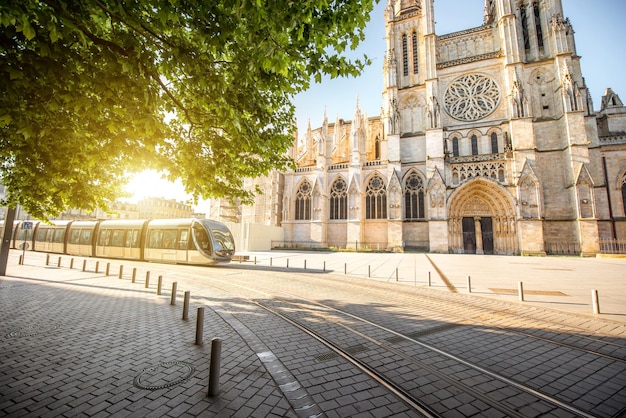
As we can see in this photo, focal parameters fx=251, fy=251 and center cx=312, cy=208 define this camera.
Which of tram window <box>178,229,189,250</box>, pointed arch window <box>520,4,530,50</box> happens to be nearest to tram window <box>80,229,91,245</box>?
tram window <box>178,229,189,250</box>

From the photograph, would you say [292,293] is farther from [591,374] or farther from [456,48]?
[456,48]

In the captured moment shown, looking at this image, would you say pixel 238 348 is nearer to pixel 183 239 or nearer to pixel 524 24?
pixel 183 239

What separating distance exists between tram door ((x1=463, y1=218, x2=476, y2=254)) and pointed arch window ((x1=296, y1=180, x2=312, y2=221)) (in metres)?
16.4

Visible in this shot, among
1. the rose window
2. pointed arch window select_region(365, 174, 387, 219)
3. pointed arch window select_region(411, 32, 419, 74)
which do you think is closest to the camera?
the rose window

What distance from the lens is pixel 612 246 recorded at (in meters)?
20.9

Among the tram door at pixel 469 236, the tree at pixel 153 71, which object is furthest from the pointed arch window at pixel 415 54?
the tree at pixel 153 71

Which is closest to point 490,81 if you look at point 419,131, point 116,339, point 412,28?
point 419,131

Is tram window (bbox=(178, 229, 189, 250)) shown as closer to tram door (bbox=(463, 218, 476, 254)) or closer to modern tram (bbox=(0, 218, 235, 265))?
modern tram (bbox=(0, 218, 235, 265))

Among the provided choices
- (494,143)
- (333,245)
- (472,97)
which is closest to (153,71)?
(333,245)

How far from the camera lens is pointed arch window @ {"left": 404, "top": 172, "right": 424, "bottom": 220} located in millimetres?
25828

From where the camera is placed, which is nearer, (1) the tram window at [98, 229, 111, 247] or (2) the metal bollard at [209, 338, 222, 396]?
(2) the metal bollard at [209, 338, 222, 396]

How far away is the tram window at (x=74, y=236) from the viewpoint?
1748 centimetres

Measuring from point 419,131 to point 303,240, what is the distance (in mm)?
17556

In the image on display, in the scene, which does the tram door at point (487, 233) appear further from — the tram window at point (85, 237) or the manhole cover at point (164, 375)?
the tram window at point (85, 237)
